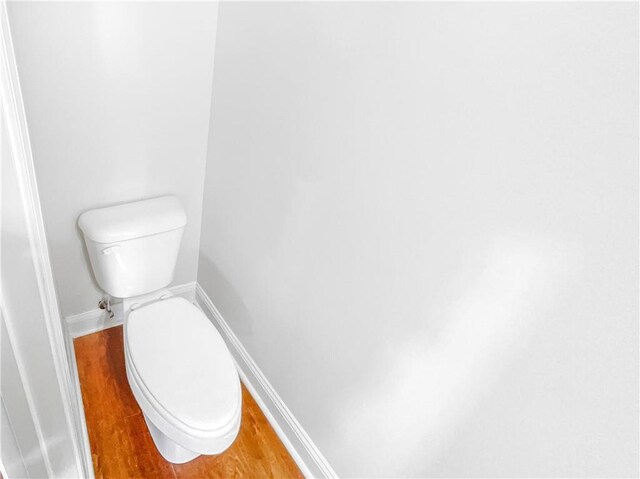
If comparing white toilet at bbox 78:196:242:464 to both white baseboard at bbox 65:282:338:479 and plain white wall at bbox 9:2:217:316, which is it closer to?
plain white wall at bbox 9:2:217:316

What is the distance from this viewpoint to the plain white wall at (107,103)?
130 cm

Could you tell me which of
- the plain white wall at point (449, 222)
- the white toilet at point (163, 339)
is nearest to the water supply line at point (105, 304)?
the white toilet at point (163, 339)

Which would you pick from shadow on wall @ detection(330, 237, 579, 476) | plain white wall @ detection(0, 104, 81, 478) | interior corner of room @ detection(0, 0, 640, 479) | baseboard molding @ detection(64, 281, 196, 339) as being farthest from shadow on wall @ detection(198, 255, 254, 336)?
plain white wall @ detection(0, 104, 81, 478)

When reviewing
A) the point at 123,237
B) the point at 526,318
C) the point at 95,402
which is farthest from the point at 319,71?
the point at 95,402

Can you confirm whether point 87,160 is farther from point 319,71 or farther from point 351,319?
point 351,319

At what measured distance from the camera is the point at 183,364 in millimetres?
1403

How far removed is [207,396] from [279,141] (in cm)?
Answer: 76

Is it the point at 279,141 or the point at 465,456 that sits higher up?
the point at 279,141

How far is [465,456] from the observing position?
3.36ft

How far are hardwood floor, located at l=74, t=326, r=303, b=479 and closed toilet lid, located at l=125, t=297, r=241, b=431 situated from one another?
0.39 meters

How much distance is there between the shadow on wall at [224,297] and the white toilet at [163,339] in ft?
0.66

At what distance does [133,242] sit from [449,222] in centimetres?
109

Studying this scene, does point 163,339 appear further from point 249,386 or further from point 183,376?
point 249,386

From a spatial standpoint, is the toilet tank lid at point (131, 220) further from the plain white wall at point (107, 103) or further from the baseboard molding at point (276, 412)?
the baseboard molding at point (276, 412)
